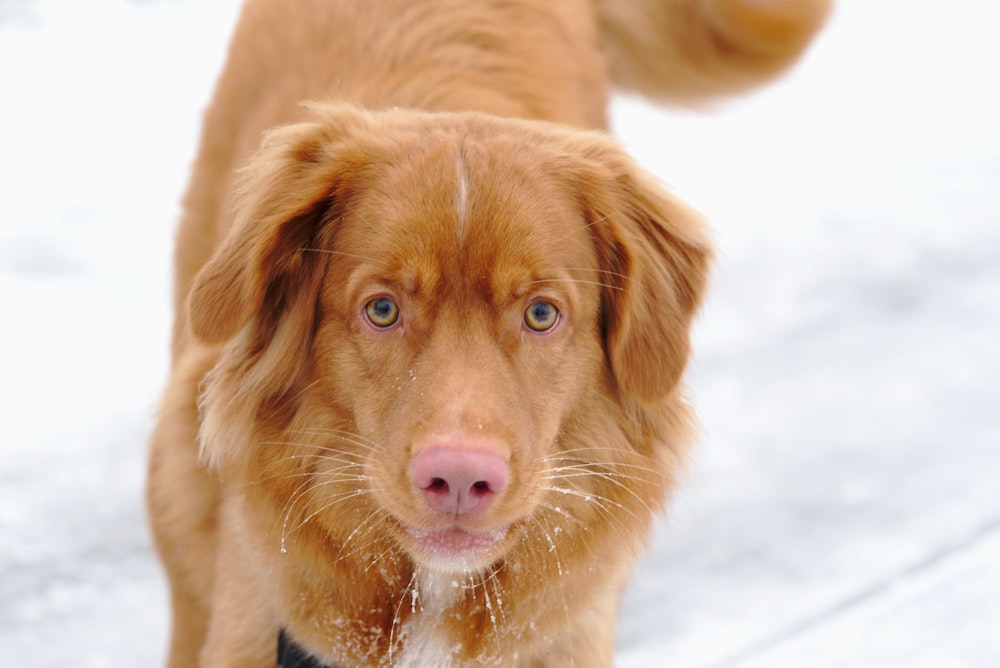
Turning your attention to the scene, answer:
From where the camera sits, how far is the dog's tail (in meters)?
4.94

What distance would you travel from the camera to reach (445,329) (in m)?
2.84

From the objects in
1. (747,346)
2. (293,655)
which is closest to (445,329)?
(293,655)

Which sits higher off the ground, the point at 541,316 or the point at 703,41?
the point at 703,41

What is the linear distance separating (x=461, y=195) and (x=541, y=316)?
0.34 metres

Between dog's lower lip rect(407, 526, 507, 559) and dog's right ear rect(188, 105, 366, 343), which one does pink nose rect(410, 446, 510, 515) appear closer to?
dog's lower lip rect(407, 526, 507, 559)

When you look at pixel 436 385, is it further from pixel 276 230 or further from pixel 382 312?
pixel 276 230

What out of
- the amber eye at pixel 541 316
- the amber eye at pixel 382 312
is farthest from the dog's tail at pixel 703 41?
the amber eye at pixel 382 312

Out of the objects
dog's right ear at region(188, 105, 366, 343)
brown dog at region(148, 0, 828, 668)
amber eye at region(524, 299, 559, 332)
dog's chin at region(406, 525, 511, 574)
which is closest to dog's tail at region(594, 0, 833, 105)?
brown dog at region(148, 0, 828, 668)

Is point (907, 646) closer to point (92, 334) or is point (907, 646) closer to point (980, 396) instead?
point (980, 396)

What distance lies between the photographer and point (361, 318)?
2.96 meters

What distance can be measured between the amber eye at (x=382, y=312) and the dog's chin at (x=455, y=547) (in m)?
0.47

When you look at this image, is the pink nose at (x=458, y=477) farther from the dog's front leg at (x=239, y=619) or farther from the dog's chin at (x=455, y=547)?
the dog's front leg at (x=239, y=619)

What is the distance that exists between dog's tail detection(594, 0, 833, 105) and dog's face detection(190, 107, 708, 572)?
184 centimetres

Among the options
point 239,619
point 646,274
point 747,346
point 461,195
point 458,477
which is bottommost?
point 239,619
